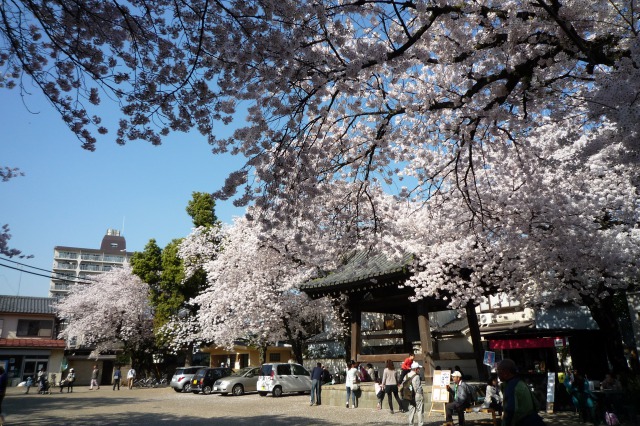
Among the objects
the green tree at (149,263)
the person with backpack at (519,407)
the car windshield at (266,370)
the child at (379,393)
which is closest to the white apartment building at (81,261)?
the green tree at (149,263)

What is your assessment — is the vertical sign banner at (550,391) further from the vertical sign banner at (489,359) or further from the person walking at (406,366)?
the person walking at (406,366)

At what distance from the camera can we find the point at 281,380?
1981cm

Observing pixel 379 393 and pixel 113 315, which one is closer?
pixel 379 393

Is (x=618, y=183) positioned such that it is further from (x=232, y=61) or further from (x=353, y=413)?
(x=232, y=61)

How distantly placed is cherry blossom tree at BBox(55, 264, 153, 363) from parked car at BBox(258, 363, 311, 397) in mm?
18322

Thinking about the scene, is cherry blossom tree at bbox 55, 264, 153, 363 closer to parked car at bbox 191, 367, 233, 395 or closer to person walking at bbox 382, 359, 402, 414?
parked car at bbox 191, 367, 233, 395

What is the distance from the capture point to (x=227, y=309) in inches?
923

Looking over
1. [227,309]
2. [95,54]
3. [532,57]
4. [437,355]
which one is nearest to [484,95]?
[532,57]

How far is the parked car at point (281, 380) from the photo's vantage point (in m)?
19.6

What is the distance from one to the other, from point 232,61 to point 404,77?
3.33 metres

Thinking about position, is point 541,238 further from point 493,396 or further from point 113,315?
point 113,315

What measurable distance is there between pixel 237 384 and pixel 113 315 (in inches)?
740

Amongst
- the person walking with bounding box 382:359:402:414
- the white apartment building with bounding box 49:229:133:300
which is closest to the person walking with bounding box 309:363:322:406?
the person walking with bounding box 382:359:402:414

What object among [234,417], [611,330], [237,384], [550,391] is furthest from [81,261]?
[611,330]
